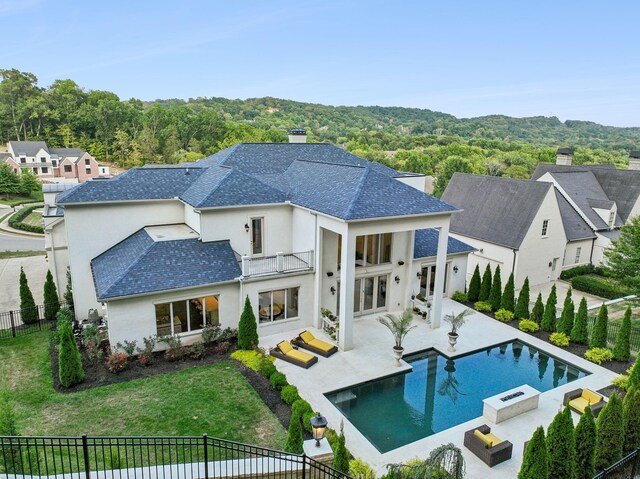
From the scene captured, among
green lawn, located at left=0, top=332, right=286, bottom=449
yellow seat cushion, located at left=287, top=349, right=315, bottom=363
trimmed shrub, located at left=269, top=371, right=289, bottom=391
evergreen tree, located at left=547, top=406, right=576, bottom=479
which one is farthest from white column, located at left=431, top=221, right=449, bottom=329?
evergreen tree, located at left=547, top=406, right=576, bottom=479

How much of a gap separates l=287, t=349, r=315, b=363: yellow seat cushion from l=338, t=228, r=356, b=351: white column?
1.73 metres

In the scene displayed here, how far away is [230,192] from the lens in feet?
61.9

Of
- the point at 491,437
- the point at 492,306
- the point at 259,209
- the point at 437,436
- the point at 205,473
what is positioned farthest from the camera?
the point at 492,306

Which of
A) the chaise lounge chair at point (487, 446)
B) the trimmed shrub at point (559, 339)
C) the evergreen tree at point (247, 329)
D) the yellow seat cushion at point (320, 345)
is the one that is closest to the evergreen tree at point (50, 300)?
the evergreen tree at point (247, 329)

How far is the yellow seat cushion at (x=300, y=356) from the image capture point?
1584 centimetres

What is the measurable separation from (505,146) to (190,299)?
126m

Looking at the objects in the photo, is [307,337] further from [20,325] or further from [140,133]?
[140,133]

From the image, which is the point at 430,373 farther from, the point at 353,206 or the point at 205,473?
the point at 205,473

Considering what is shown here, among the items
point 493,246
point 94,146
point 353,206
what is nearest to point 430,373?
point 353,206

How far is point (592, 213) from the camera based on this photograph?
3131cm

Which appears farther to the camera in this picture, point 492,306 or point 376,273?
point 492,306

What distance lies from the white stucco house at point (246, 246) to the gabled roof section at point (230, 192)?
0.23 feet

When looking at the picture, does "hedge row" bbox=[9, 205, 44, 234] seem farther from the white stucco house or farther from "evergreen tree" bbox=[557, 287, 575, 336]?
"evergreen tree" bbox=[557, 287, 575, 336]

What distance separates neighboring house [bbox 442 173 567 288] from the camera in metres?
25.9
